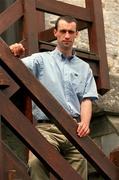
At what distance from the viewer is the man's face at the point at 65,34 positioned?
4.54 meters

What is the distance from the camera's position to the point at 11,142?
592 cm

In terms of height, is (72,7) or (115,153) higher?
(72,7)

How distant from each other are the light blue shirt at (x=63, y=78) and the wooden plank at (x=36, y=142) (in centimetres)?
35

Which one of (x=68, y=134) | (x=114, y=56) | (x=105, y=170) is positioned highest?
(x=114, y=56)

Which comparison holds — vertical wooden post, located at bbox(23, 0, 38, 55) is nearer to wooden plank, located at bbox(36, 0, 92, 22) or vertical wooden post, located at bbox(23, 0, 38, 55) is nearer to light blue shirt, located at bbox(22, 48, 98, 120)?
wooden plank, located at bbox(36, 0, 92, 22)

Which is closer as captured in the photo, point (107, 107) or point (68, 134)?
point (68, 134)

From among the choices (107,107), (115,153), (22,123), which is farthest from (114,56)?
(22,123)

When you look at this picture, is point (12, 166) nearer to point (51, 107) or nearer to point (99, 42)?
point (51, 107)

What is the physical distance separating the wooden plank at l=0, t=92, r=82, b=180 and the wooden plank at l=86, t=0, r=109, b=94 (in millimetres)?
1980

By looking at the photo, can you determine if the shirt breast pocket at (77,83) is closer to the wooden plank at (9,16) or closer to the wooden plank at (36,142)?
the wooden plank at (36,142)

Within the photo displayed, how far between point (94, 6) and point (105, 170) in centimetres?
220

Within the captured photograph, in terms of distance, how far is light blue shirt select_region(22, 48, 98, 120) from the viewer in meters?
4.45

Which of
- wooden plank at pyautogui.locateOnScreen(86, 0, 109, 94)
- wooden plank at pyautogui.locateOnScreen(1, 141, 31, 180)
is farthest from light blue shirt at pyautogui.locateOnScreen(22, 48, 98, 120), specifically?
wooden plank at pyautogui.locateOnScreen(86, 0, 109, 94)

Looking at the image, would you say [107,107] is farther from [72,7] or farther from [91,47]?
[72,7]
